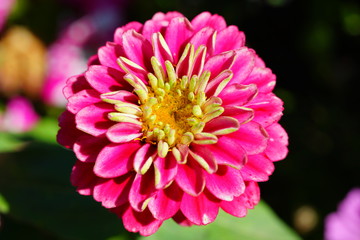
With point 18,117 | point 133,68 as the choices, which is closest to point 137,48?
→ point 133,68

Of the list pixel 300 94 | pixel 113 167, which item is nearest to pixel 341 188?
pixel 300 94

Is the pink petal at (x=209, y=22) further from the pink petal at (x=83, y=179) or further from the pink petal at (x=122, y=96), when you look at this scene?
the pink petal at (x=83, y=179)

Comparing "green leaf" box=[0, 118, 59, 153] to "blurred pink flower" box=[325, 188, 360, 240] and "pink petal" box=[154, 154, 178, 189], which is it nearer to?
"pink petal" box=[154, 154, 178, 189]

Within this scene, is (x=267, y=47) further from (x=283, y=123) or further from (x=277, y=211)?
(x=277, y=211)

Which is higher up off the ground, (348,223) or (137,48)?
(137,48)

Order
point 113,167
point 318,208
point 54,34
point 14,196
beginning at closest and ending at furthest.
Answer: point 113,167 < point 14,196 < point 318,208 < point 54,34

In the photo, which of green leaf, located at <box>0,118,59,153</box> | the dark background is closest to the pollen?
green leaf, located at <box>0,118,59,153</box>

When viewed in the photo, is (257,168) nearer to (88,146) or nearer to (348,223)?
(88,146)
